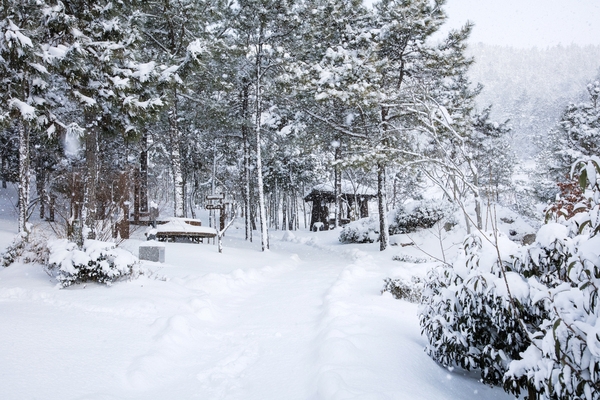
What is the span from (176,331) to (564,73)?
493ft

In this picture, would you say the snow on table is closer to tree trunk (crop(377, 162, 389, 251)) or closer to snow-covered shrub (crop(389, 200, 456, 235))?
tree trunk (crop(377, 162, 389, 251))

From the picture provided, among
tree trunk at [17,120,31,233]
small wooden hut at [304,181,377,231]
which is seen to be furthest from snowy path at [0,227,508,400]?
small wooden hut at [304,181,377,231]

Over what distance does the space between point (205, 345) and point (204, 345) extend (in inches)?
0.6

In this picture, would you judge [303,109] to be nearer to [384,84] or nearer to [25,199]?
[384,84]

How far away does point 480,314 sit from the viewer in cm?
358

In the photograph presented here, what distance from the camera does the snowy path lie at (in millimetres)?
3453

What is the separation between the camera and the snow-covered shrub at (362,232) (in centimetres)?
2106

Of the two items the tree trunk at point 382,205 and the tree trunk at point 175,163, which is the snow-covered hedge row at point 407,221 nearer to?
the tree trunk at point 382,205

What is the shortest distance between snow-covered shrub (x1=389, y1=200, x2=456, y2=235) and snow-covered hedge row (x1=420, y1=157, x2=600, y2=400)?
15454mm

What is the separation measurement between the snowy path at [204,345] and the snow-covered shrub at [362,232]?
44.6 ft

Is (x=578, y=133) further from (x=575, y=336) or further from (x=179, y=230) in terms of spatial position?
(x=575, y=336)

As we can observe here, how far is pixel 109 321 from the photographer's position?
5062 mm

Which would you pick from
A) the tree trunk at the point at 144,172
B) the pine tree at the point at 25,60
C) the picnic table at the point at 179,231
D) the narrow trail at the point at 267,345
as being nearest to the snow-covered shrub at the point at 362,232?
the picnic table at the point at 179,231

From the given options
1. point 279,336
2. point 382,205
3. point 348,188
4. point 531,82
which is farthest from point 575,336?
point 531,82
